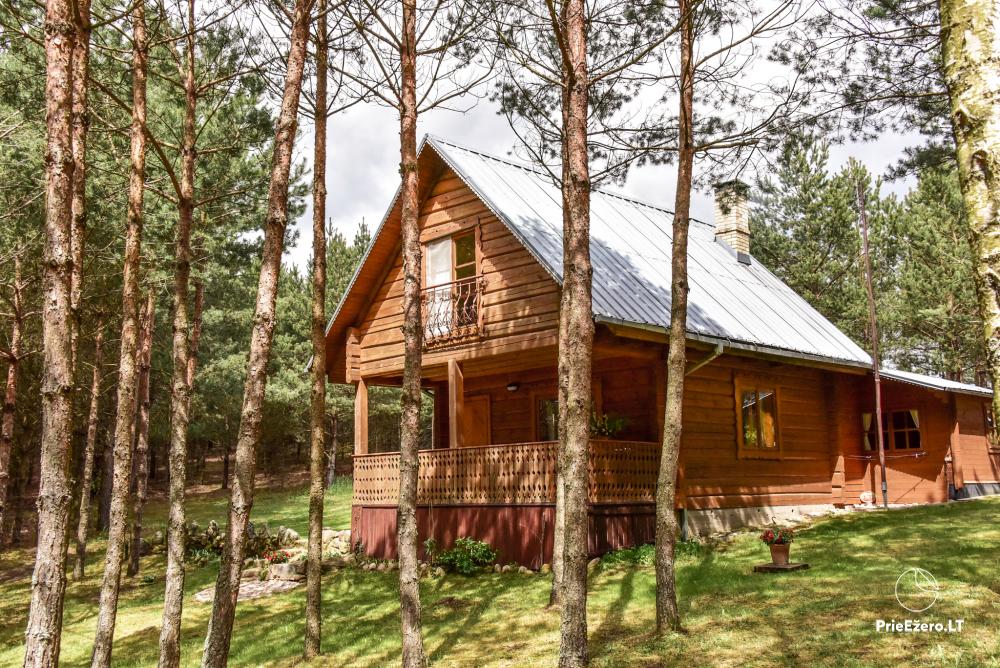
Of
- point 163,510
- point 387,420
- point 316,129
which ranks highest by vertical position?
point 316,129

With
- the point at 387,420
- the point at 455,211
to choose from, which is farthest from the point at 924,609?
the point at 387,420

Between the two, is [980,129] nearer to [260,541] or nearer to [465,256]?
[465,256]

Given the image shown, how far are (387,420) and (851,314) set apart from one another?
22.9 metres

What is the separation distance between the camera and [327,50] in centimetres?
981

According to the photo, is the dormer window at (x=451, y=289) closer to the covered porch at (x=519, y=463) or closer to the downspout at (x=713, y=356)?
the covered porch at (x=519, y=463)

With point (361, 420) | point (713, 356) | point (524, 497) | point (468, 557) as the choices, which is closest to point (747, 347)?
Result: point (713, 356)

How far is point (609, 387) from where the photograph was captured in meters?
15.1

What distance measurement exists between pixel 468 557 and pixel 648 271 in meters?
6.30

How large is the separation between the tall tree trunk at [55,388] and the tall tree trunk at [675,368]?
509cm

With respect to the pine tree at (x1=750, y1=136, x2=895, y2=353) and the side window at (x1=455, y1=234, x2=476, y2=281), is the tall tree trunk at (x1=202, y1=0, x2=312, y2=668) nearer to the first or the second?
the side window at (x1=455, y1=234, x2=476, y2=281)

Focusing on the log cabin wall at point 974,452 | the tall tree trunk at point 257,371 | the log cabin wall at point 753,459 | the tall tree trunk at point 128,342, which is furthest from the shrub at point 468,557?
the log cabin wall at point 974,452

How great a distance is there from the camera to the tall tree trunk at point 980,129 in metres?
3.88

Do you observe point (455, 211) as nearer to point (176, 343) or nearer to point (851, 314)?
point (176, 343)

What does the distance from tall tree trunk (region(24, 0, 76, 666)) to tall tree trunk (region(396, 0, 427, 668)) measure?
2983 mm
